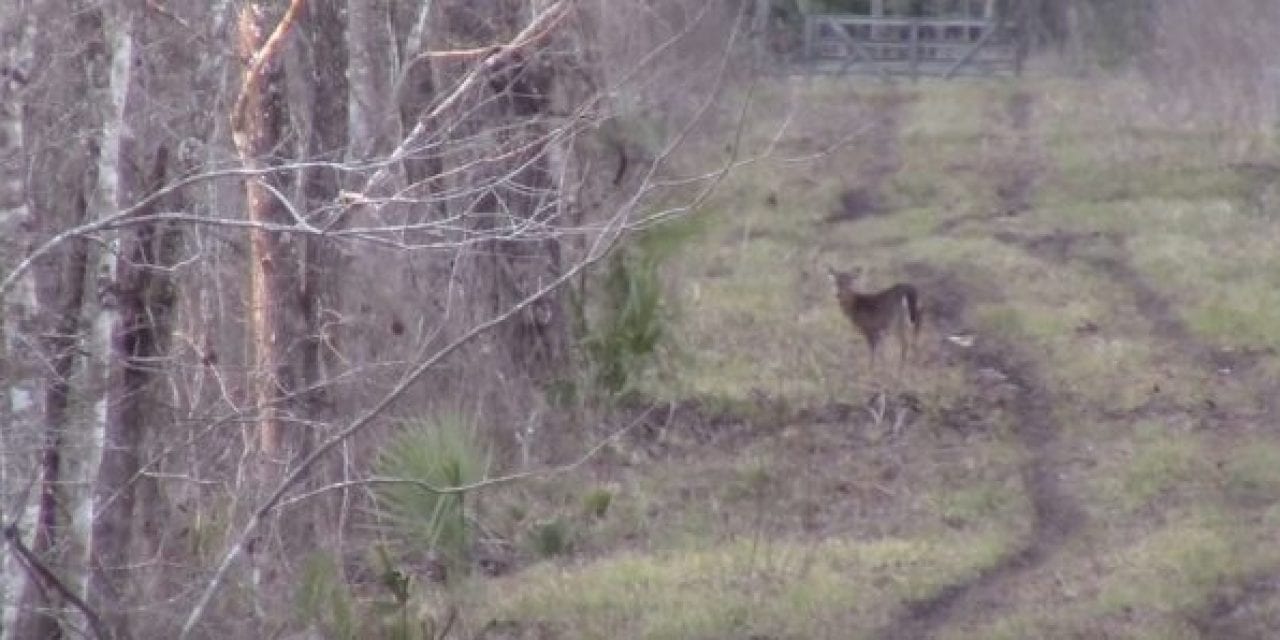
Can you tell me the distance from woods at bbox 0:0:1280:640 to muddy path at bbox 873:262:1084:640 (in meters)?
0.42

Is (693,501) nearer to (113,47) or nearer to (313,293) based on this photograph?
(313,293)

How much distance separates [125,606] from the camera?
29.9ft

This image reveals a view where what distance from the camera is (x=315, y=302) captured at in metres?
12.4

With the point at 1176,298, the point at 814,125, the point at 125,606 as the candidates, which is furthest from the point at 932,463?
the point at 814,125

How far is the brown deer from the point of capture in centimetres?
1695

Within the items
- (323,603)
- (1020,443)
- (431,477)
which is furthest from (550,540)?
(1020,443)

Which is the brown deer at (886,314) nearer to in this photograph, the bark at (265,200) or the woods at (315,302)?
the woods at (315,302)

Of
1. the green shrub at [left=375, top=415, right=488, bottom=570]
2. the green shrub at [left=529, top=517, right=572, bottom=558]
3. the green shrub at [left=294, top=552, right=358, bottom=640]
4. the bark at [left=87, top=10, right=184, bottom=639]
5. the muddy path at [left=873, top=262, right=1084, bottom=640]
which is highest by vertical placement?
the bark at [left=87, top=10, right=184, bottom=639]

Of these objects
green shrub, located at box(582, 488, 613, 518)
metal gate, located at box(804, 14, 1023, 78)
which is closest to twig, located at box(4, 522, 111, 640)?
green shrub, located at box(582, 488, 613, 518)

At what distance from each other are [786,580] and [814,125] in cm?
2073

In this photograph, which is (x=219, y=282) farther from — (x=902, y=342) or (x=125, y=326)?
(x=902, y=342)

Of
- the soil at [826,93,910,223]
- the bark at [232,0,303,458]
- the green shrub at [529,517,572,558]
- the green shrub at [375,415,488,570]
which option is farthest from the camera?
the soil at [826,93,910,223]

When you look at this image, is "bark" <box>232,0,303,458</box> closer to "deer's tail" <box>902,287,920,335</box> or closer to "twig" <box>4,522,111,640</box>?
"twig" <box>4,522,111,640</box>

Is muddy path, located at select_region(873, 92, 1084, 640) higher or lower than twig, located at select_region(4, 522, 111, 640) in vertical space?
lower
